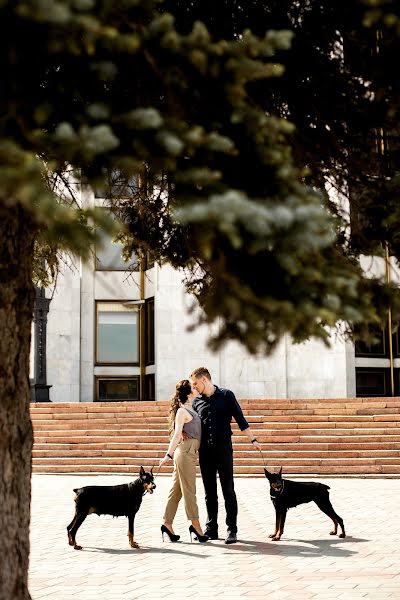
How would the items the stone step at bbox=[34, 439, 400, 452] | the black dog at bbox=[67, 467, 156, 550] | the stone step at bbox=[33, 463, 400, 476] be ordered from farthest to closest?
the stone step at bbox=[34, 439, 400, 452]
the stone step at bbox=[33, 463, 400, 476]
the black dog at bbox=[67, 467, 156, 550]

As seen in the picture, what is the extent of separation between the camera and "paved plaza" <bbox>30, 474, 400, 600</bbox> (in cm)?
735

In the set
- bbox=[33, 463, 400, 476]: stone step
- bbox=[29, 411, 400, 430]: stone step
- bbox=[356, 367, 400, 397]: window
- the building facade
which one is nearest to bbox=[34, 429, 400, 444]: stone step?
bbox=[29, 411, 400, 430]: stone step

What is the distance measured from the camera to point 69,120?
15.2 feet

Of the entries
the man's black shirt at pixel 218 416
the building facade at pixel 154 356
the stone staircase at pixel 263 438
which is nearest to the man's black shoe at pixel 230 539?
the man's black shirt at pixel 218 416

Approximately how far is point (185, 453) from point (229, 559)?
1490mm

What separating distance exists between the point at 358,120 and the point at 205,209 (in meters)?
2.60

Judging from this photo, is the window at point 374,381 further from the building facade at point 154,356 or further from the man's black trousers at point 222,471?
the man's black trousers at point 222,471

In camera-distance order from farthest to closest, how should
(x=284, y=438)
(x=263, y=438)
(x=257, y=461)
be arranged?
(x=263, y=438)
(x=284, y=438)
(x=257, y=461)

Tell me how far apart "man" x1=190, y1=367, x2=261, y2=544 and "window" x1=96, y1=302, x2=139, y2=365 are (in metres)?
25.6

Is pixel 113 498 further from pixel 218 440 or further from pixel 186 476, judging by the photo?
pixel 218 440

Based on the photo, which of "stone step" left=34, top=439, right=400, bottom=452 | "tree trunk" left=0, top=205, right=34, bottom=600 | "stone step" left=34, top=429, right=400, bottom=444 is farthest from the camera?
"stone step" left=34, top=429, right=400, bottom=444

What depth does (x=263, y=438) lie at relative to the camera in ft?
66.5

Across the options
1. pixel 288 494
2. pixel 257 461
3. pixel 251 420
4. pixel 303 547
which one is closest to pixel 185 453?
pixel 288 494

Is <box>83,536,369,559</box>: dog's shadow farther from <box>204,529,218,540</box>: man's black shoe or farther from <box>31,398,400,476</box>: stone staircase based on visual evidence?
<box>31,398,400,476</box>: stone staircase
